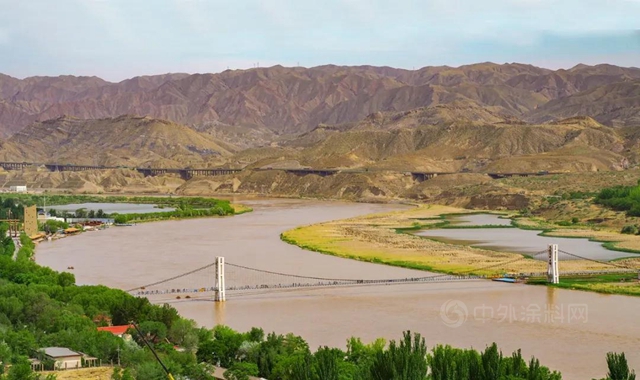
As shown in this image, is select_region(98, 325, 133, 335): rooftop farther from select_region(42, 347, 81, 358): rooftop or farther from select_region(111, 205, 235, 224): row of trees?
select_region(111, 205, 235, 224): row of trees

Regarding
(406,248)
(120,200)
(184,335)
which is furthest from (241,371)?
(120,200)

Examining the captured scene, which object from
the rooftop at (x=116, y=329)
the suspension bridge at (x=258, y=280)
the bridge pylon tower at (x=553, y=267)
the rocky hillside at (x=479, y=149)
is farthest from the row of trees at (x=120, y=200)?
the rooftop at (x=116, y=329)

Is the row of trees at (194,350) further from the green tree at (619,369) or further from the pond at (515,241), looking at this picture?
the pond at (515,241)

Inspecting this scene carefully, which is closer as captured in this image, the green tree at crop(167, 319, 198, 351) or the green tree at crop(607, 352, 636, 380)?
the green tree at crop(607, 352, 636, 380)

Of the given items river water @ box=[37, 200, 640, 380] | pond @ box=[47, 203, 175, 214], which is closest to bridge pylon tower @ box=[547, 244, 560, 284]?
river water @ box=[37, 200, 640, 380]

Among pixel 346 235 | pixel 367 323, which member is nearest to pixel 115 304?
pixel 367 323

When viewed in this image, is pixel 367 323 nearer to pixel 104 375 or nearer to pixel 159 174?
pixel 104 375
